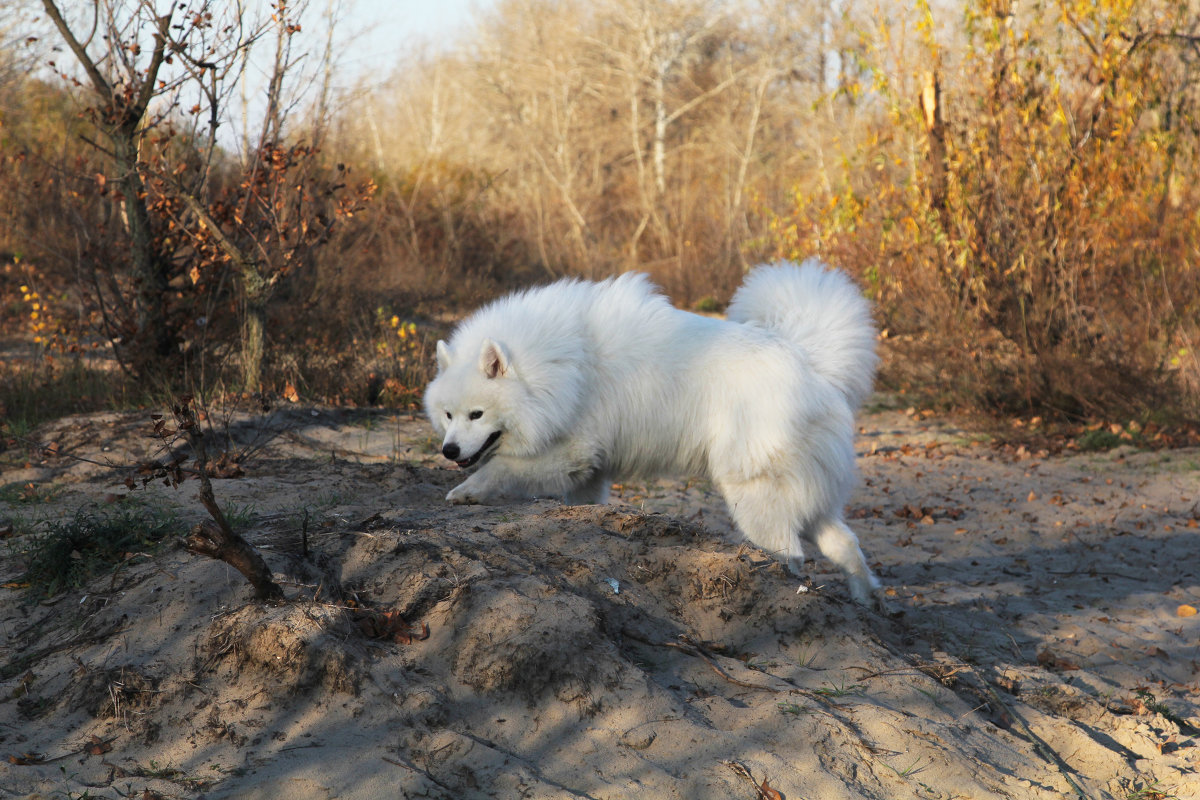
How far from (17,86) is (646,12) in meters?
17.9

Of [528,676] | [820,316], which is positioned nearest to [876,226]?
[820,316]

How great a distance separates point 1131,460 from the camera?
8.48 metres

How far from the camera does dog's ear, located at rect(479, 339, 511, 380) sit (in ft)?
16.0

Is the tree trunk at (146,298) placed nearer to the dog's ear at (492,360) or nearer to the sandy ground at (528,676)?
the sandy ground at (528,676)

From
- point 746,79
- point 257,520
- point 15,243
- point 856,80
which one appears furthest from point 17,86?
point 746,79

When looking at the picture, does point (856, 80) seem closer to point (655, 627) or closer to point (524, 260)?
point (655, 627)

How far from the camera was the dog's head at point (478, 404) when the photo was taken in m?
4.89

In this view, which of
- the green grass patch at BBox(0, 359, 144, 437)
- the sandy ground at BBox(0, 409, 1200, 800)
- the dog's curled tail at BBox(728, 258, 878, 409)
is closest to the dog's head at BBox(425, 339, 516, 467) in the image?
the sandy ground at BBox(0, 409, 1200, 800)

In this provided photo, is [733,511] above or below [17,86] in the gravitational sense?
below

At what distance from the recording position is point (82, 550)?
3.67 meters

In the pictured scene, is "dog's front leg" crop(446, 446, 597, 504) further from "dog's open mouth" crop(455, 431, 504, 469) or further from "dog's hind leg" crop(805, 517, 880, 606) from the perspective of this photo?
"dog's hind leg" crop(805, 517, 880, 606)

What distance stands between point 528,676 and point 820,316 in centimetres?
281

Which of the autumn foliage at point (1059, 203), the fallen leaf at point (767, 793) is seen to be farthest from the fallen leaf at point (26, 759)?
the autumn foliage at point (1059, 203)

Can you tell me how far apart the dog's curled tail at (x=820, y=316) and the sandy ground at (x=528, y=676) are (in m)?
1.25
